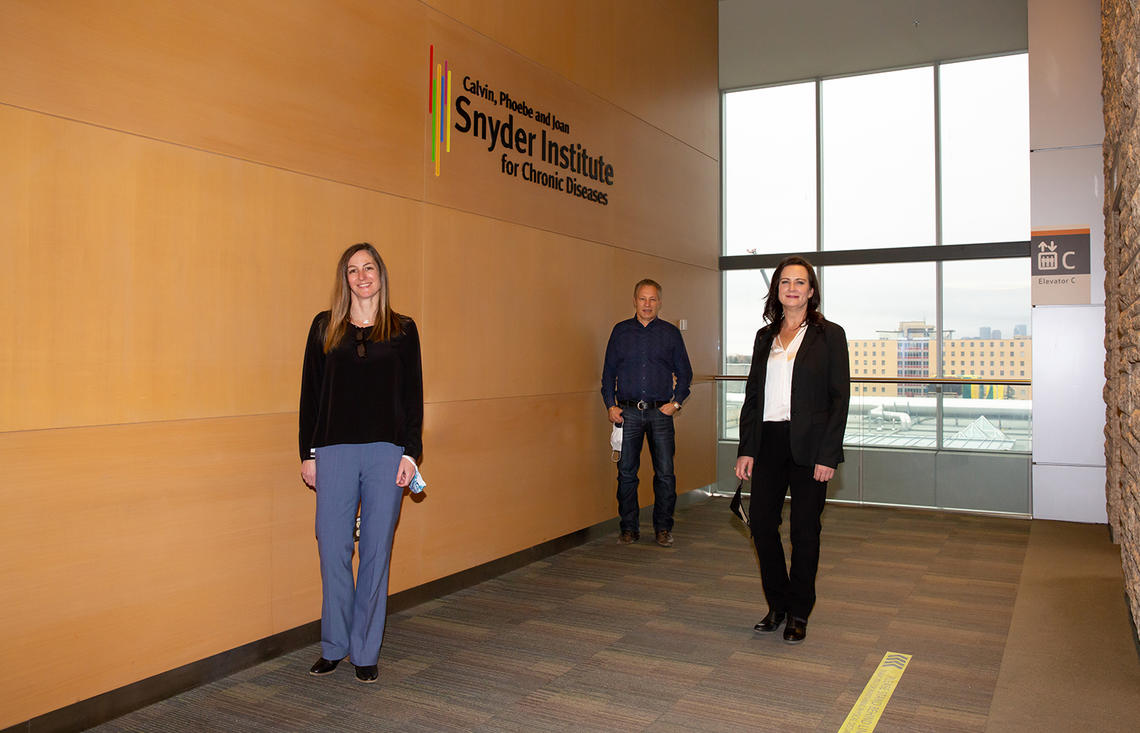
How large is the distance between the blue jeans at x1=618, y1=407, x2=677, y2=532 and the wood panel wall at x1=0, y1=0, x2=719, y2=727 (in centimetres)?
61

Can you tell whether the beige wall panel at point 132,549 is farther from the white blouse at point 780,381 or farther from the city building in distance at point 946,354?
the city building in distance at point 946,354

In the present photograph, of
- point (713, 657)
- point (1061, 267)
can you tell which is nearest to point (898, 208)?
point (1061, 267)

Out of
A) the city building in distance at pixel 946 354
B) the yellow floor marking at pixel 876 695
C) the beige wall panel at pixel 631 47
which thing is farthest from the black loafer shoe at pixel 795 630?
the city building in distance at pixel 946 354

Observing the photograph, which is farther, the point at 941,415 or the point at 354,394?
the point at 941,415

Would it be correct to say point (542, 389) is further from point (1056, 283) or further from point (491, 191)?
point (1056, 283)

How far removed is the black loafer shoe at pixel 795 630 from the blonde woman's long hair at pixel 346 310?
2.20 m

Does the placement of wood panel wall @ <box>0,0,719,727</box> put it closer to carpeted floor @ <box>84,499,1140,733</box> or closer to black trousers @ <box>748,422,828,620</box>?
carpeted floor @ <box>84,499,1140,733</box>

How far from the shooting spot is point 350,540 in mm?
3346

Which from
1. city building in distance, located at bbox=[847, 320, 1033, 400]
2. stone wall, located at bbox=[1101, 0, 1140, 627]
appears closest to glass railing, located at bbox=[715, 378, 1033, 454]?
city building in distance, located at bbox=[847, 320, 1033, 400]

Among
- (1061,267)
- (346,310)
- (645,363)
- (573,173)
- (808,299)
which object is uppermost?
(573,173)

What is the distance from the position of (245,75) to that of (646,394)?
340cm

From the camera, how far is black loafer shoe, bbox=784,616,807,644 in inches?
148

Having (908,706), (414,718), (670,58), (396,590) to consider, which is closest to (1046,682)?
(908,706)

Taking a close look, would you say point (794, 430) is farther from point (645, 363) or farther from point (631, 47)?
point (631, 47)
